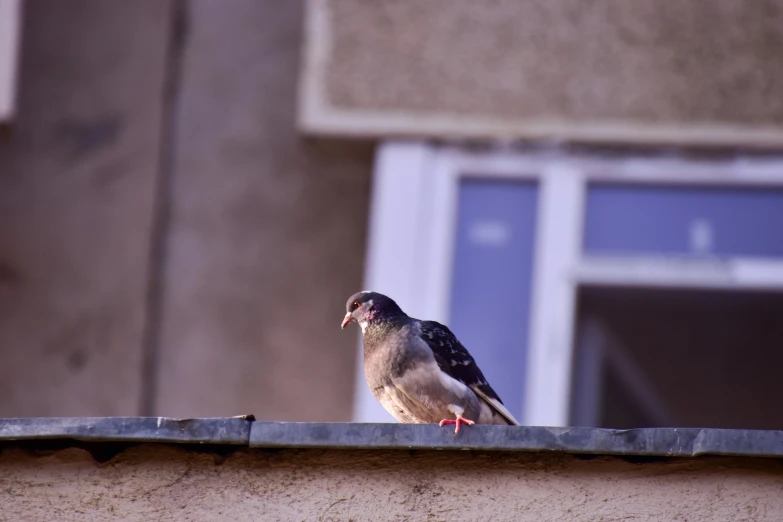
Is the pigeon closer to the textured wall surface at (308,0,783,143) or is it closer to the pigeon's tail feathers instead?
the pigeon's tail feathers

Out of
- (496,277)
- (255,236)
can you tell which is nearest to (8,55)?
(255,236)

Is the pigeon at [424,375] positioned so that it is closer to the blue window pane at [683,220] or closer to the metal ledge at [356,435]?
the metal ledge at [356,435]

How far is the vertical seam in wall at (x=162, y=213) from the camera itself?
9.01m

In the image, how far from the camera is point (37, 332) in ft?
29.8

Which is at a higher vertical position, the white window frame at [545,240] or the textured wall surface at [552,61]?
the textured wall surface at [552,61]

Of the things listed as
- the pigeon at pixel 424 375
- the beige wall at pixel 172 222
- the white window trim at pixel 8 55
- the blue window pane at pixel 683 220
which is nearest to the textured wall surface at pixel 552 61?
the blue window pane at pixel 683 220

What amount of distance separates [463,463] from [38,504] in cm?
117

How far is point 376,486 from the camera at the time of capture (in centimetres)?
416

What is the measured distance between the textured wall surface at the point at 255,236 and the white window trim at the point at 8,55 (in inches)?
46.8

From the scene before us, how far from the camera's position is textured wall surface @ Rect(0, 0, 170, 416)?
8.96 m

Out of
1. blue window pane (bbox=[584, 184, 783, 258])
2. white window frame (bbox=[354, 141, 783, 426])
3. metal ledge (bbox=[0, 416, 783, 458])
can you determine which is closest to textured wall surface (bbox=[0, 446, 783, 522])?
metal ledge (bbox=[0, 416, 783, 458])

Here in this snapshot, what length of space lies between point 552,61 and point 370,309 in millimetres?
3144

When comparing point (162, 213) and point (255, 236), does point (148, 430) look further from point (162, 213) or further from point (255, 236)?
point (162, 213)

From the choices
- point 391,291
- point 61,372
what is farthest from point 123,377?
point 391,291
